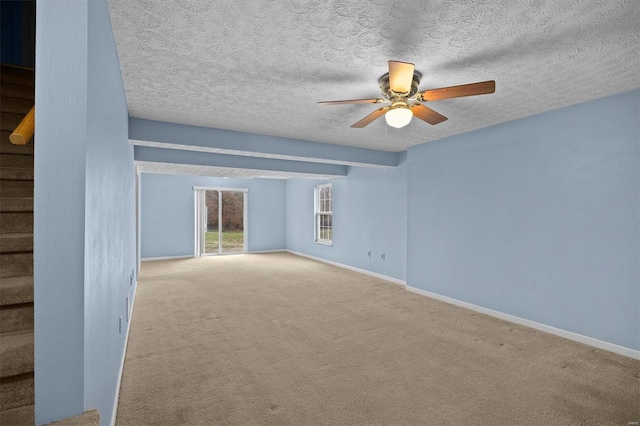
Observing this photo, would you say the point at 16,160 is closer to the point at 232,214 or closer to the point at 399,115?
the point at 399,115

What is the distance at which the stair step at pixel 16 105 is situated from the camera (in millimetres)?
2008

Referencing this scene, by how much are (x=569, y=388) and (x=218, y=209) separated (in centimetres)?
851

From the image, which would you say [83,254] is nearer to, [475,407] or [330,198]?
[475,407]

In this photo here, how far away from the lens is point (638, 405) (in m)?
2.14

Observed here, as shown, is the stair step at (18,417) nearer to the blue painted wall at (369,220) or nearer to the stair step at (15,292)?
the stair step at (15,292)

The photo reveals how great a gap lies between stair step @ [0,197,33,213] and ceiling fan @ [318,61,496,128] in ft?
6.45

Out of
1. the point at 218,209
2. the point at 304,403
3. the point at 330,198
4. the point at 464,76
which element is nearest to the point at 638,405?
the point at 304,403

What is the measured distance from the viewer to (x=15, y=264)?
1.48m

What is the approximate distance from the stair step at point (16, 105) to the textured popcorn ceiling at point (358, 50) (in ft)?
2.25

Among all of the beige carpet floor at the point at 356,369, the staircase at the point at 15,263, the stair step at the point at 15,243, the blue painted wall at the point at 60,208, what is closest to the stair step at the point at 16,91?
the staircase at the point at 15,263

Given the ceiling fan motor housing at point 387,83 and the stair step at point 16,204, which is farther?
the ceiling fan motor housing at point 387,83

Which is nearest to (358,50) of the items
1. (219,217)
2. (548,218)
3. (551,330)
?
(548,218)

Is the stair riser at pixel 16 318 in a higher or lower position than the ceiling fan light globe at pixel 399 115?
lower

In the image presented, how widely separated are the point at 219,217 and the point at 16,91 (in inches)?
276
